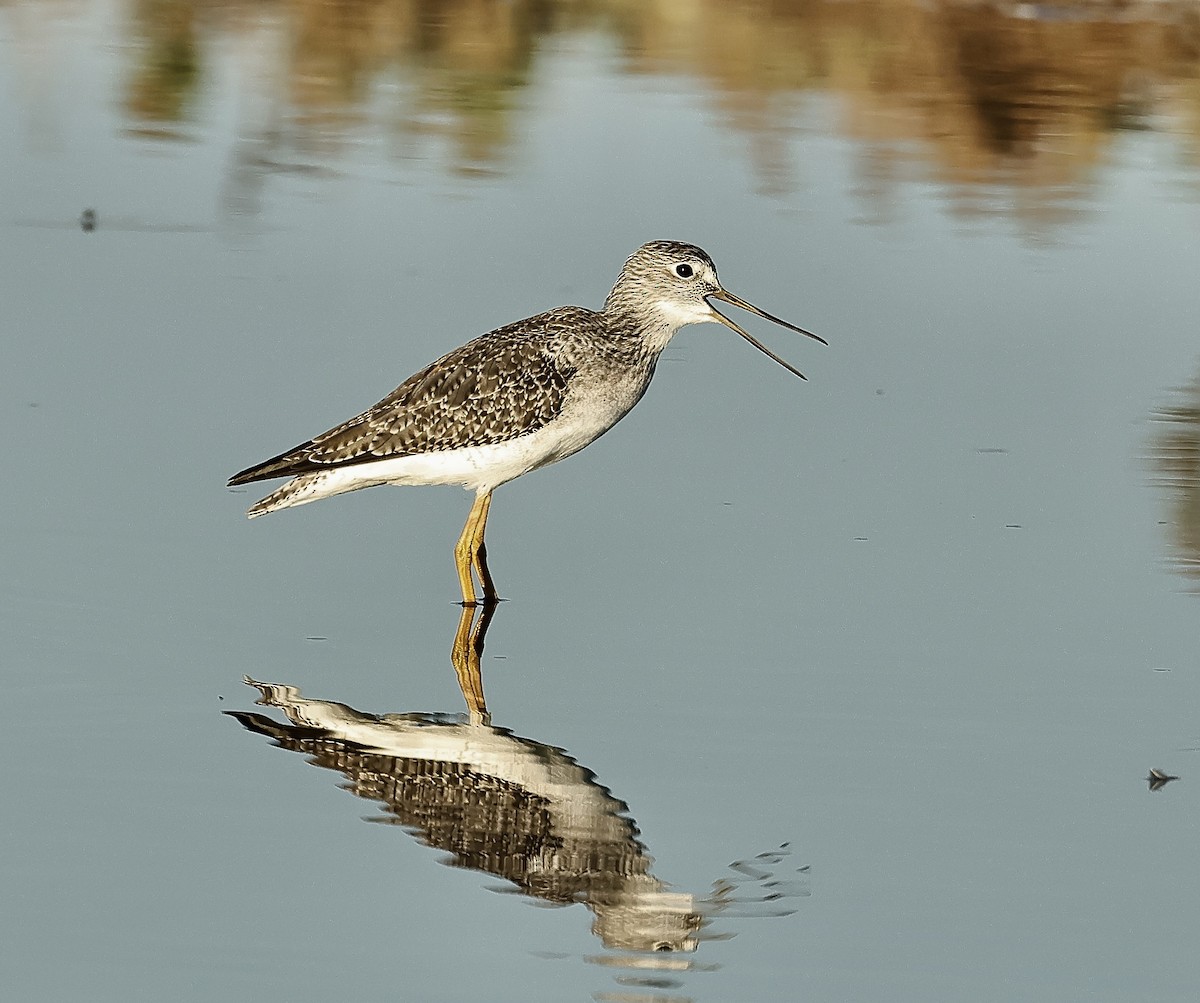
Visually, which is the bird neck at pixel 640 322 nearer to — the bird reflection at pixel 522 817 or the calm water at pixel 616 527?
the calm water at pixel 616 527

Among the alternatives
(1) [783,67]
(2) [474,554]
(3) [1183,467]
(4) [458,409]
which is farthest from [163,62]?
(3) [1183,467]

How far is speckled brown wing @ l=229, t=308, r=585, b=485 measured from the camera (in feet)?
28.5

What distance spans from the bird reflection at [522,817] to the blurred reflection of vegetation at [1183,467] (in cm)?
330

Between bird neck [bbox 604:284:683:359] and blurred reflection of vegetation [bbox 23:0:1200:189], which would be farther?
blurred reflection of vegetation [bbox 23:0:1200:189]

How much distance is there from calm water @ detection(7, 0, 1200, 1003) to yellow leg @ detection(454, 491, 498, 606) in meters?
0.10

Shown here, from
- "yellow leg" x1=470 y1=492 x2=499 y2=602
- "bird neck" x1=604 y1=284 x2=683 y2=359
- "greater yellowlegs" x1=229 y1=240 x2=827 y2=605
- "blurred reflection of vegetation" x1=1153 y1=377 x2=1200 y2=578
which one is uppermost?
"bird neck" x1=604 y1=284 x2=683 y2=359

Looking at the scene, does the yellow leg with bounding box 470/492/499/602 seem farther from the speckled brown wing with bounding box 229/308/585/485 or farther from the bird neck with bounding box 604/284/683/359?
the bird neck with bounding box 604/284/683/359

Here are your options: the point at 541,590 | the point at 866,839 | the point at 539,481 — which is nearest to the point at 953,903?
the point at 866,839

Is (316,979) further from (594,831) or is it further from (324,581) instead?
(324,581)

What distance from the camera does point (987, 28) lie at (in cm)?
1986

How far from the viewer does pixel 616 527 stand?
8.86 meters

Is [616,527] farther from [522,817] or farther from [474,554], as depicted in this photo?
[522,817]

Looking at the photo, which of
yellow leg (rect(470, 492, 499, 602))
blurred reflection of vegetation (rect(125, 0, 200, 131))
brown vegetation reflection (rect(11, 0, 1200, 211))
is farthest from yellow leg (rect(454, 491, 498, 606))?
blurred reflection of vegetation (rect(125, 0, 200, 131))

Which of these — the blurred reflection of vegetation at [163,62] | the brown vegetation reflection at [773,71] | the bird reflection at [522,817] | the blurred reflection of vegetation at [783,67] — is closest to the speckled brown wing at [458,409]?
the bird reflection at [522,817]
